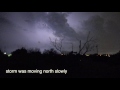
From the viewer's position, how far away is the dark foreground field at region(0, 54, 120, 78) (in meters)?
5.56

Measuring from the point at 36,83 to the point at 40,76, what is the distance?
212 millimetres

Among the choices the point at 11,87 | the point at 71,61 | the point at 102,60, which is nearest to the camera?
the point at 11,87

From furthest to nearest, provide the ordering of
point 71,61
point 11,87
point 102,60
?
point 102,60
point 71,61
point 11,87

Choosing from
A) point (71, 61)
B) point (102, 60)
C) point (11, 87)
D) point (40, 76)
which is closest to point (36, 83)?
point (40, 76)

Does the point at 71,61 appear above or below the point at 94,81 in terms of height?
above

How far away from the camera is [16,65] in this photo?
222 inches

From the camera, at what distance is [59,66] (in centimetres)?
569

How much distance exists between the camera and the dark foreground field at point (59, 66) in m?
5.56
